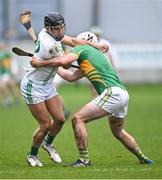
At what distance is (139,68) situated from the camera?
132ft

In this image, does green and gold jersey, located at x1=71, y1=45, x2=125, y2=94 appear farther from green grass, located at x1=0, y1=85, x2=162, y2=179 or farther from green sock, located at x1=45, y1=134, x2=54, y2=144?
green sock, located at x1=45, y1=134, x2=54, y2=144

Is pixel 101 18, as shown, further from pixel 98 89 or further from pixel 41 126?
pixel 98 89

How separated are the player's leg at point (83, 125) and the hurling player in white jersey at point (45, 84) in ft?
2.53

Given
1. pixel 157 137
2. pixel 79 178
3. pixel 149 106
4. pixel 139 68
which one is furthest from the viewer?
pixel 139 68

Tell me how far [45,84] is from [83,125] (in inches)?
42.3

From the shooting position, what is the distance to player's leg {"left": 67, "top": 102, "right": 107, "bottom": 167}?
44.0ft

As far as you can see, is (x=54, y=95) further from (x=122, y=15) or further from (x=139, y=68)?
(x=122, y=15)

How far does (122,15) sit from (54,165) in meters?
31.3

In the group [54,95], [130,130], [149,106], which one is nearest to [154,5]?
[149,106]

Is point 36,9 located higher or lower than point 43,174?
lower

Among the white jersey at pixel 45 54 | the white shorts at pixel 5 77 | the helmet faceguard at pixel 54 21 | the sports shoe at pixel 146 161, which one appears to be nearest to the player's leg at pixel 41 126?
the white jersey at pixel 45 54

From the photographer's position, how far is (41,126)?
14.1 metres

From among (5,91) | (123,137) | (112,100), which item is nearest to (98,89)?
(112,100)

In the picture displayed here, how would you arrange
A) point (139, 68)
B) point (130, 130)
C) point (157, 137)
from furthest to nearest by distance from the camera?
point (139, 68) → point (130, 130) → point (157, 137)
